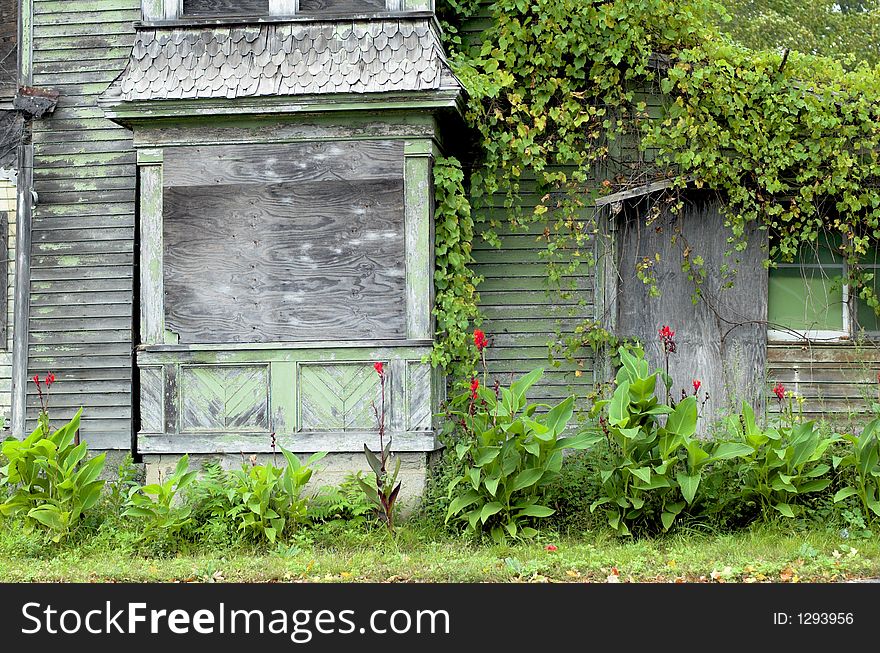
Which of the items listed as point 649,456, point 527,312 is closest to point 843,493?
point 649,456

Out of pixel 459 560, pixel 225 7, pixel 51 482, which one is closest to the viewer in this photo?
pixel 459 560

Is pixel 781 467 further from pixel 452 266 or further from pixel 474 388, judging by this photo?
pixel 452 266

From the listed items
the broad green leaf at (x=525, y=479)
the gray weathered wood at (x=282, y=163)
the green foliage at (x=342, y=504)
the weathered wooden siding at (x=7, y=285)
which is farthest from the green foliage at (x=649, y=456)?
the weathered wooden siding at (x=7, y=285)

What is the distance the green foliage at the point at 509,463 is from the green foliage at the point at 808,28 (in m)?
17.0

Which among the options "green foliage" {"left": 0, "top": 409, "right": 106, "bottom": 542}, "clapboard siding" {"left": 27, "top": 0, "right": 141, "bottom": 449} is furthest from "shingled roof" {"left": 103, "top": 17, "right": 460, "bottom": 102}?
"green foliage" {"left": 0, "top": 409, "right": 106, "bottom": 542}

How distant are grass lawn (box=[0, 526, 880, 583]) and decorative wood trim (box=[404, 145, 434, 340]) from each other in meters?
1.73

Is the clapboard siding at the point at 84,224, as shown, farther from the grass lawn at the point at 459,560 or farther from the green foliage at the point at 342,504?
the green foliage at the point at 342,504

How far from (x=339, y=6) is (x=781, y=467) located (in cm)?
520

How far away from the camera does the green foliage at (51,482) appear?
7.64 m

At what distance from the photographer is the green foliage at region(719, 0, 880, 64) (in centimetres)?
2231

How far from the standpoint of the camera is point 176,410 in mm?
8391

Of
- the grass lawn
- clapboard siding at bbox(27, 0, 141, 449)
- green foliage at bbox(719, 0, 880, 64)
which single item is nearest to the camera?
the grass lawn

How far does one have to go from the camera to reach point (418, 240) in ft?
A: 27.4

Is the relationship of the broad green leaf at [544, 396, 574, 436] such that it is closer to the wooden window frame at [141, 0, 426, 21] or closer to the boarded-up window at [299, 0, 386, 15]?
the wooden window frame at [141, 0, 426, 21]
